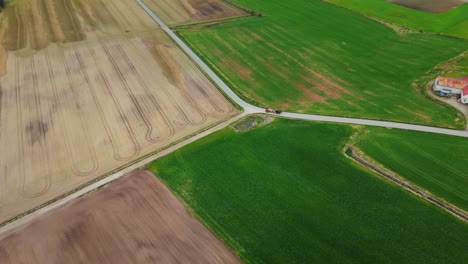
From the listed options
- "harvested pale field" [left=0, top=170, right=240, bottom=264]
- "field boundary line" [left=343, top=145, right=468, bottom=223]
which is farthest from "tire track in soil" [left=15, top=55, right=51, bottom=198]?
"field boundary line" [left=343, top=145, right=468, bottom=223]

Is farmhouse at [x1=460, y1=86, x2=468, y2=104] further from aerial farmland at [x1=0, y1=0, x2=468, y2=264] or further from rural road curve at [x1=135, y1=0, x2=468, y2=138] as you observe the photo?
rural road curve at [x1=135, y1=0, x2=468, y2=138]

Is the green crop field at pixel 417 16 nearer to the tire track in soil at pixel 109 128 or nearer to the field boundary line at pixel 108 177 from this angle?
the field boundary line at pixel 108 177

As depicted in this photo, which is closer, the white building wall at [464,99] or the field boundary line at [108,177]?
the field boundary line at [108,177]

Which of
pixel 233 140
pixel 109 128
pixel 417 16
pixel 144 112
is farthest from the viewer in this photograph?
pixel 417 16

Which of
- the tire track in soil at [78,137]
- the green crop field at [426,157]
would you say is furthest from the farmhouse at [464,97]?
the tire track in soil at [78,137]

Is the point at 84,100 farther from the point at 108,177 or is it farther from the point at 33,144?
the point at 108,177

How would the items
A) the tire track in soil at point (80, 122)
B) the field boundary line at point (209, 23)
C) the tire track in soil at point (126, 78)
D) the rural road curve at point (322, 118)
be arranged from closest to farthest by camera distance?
the tire track in soil at point (80, 122), the rural road curve at point (322, 118), the tire track in soil at point (126, 78), the field boundary line at point (209, 23)

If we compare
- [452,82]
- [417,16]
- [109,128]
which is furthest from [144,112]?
[417,16]
